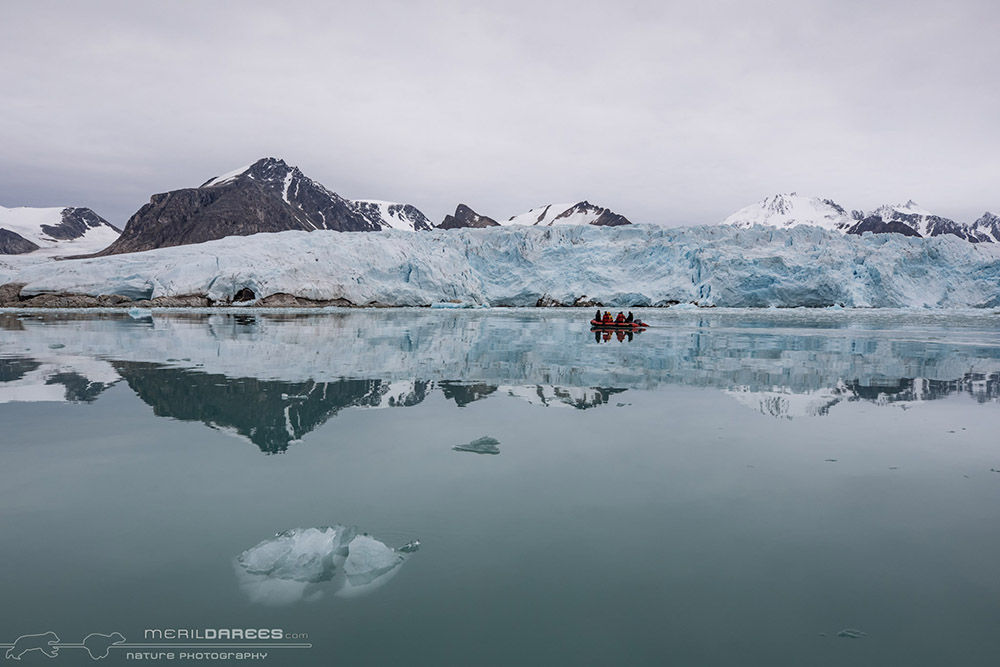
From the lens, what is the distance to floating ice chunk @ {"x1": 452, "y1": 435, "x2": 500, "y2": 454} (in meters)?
4.99

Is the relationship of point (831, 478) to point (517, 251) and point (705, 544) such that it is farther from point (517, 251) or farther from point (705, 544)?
point (517, 251)

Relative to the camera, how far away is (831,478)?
429 centimetres

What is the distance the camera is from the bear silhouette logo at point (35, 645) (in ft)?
7.33

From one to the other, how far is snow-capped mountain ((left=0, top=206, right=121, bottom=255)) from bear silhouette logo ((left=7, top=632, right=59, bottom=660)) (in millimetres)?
147794

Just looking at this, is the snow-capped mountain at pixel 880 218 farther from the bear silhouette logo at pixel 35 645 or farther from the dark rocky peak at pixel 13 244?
the dark rocky peak at pixel 13 244

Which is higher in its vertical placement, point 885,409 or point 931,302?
point 931,302

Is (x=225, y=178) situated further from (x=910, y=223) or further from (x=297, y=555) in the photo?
(x=910, y=223)

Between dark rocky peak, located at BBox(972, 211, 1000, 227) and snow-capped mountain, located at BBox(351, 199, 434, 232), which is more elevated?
dark rocky peak, located at BBox(972, 211, 1000, 227)

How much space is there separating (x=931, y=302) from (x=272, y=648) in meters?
48.1

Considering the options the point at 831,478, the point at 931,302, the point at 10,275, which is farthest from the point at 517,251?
the point at 831,478

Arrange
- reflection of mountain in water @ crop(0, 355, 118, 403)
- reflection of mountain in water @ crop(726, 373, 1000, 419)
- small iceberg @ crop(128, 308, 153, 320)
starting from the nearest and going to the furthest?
reflection of mountain in water @ crop(726, 373, 1000, 419) → reflection of mountain in water @ crop(0, 355, 118, 403) → small iceberg @ crop(128, 308, 153, 320)

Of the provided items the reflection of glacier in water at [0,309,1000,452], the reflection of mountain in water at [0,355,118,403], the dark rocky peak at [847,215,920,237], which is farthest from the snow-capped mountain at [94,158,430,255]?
the dark rocky peak at [847,215,920,237]

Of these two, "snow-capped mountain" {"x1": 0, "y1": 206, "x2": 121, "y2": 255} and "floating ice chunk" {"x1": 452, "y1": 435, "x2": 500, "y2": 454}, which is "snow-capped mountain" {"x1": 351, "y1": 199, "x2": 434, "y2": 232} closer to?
"snow-capped mountain" {"x1": 0, "y1": 206, "x2": 121, "y2": 255}

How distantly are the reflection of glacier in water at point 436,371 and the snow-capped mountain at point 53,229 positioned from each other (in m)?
137
